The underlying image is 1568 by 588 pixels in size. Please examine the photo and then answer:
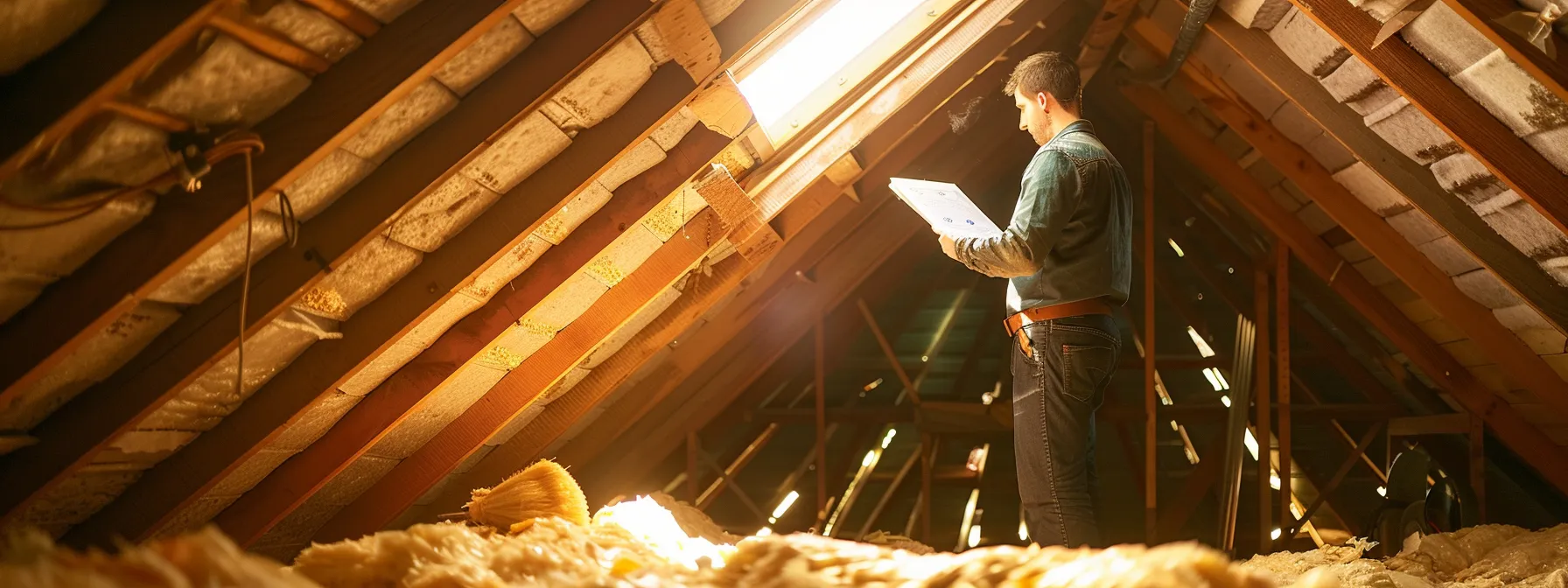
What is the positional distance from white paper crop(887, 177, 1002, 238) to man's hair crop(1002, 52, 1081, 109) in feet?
1.16

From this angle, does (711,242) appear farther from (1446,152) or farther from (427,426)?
(1446,152)

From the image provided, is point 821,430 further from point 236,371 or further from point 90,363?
point 90,363

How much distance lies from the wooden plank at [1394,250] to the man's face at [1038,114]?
44.9 inches

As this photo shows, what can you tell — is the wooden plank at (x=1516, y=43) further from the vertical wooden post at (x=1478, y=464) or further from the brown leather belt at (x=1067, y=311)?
the vertical wooden post at (x=1478, y=464)

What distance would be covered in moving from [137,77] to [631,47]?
2.76 feet

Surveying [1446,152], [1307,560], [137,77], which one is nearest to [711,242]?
[137,77]

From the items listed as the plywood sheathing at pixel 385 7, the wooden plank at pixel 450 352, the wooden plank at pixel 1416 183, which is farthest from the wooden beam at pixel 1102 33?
the plywood sheathing at pixel 385 7

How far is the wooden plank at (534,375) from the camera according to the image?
2.84 meters

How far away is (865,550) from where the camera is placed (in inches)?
61.2

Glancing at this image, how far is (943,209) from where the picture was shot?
2.56 meters

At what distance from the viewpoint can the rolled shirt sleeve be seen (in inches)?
92.4

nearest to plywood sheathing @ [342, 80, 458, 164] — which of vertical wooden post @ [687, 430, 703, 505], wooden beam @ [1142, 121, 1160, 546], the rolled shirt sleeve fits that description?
the rolled shirt sleeve

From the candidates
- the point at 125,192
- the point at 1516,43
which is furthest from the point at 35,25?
the point at 1516,43

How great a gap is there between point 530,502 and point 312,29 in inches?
51.0
